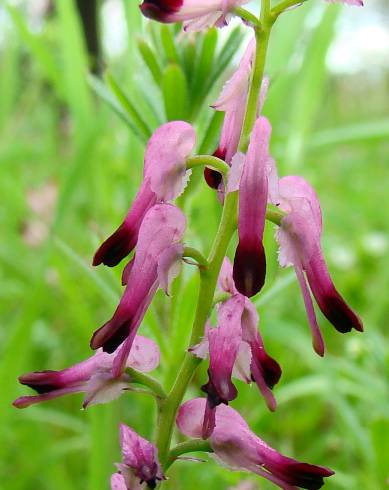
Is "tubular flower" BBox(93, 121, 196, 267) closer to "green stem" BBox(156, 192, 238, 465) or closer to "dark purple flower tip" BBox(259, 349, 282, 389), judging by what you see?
"green stem" BBox(156, 192, 238, 465)

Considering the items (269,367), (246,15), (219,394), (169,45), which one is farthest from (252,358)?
(169,45)

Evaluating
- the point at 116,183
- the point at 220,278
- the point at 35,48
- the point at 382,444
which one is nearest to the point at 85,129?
the point at 35,48

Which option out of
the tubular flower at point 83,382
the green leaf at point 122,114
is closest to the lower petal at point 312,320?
the tubular flower at point 83,382

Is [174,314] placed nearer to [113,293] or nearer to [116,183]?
[113,293]

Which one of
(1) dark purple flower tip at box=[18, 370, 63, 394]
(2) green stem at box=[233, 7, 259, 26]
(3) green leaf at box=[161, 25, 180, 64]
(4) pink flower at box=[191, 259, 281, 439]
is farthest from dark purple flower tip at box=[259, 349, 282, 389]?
(3) green leaf at box=[161, 25, 180, 64]

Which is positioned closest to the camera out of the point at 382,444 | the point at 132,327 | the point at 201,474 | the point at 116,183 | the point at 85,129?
the point at 132,327

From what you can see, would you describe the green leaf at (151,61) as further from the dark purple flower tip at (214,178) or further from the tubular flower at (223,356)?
the tubular flower at (223,356)

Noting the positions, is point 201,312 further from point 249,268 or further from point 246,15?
point 246,15
